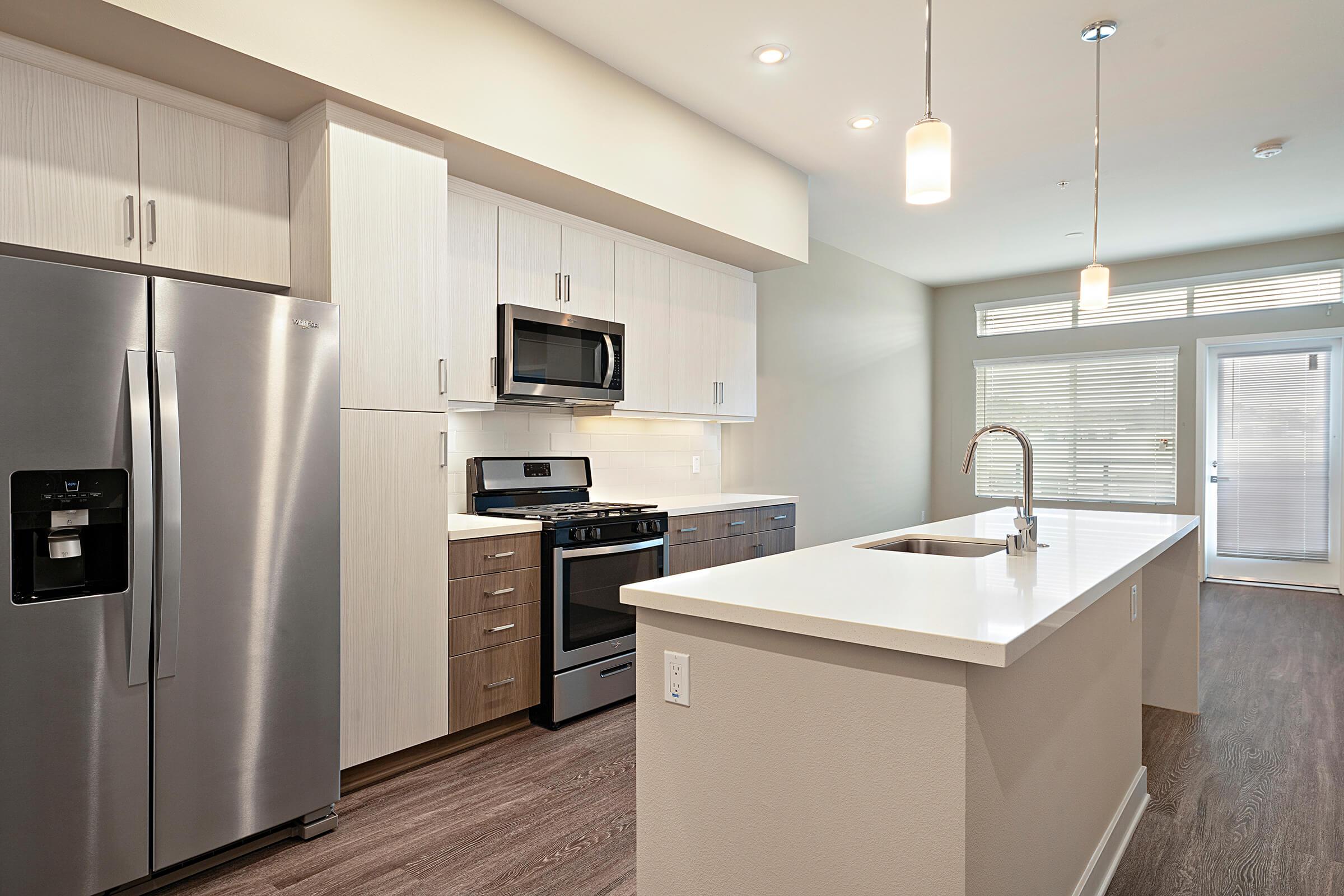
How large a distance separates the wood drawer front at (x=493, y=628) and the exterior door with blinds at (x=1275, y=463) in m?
6.03

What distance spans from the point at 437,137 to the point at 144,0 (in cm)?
94

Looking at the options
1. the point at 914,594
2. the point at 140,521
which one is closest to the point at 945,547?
the point at 914,594

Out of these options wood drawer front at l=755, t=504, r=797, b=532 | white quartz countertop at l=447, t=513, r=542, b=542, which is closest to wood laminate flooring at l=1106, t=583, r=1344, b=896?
wood drawer front at l=755, t=504, r=797, b=532

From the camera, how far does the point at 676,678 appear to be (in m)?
1.64

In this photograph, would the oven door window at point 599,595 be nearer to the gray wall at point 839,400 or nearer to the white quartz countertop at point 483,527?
the white quartz countertop at point 483,527

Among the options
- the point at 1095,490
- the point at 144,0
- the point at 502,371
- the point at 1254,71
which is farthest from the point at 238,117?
the point at 1095,490

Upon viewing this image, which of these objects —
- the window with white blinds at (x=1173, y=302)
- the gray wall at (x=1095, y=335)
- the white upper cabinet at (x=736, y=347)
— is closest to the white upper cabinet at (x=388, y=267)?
the white upper cabinet at (x=736, y=347)

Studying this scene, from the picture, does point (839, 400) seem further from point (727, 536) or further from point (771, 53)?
point (771, 53)

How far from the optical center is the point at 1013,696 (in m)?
1.47

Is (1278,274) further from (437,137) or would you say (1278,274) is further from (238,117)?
(238,117)

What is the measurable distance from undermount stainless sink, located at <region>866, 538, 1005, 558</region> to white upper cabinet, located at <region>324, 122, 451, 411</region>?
1.70 m

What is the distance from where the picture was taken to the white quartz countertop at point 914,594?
1299 millimetres

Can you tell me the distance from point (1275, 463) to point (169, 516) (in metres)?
7.51

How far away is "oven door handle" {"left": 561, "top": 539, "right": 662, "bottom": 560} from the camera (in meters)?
3.22
